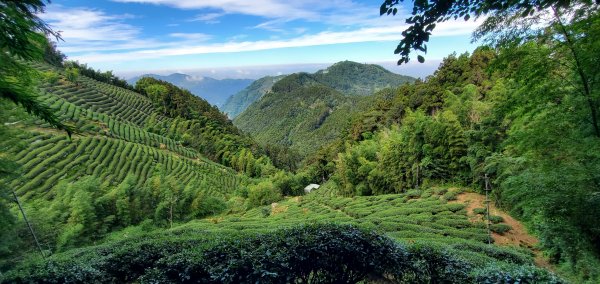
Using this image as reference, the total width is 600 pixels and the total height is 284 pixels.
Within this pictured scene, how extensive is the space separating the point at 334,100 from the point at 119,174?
153240mm

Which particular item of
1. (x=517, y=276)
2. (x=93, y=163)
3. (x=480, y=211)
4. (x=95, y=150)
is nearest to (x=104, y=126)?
(x=95, y=150)

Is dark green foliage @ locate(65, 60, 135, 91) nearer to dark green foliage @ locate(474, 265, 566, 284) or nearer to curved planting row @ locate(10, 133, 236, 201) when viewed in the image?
curved planting row @ locate(10, 133, 236, 201)

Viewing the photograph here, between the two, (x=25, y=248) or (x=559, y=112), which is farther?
(x=25, y=248)

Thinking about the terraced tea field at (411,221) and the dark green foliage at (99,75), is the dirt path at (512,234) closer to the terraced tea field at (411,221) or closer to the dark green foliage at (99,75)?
the terraced tea field at (411,221)

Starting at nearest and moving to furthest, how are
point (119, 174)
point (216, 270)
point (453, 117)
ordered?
1. point (216, 270)
2. point (453, 117)
3. point (119, 174)

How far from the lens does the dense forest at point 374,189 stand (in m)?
6.60

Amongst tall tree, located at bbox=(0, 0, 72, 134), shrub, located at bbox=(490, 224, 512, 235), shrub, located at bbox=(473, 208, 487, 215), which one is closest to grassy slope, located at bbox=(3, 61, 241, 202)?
tall tree, located at bbox=(0, 0, 72, 134)

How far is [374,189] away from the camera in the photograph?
35.7 m

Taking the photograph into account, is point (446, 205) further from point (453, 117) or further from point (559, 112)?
point (559, 112)

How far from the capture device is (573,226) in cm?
852

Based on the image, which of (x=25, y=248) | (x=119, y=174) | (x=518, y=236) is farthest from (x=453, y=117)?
(x=119, y=174)

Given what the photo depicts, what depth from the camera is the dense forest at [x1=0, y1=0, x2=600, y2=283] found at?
6.60 meters

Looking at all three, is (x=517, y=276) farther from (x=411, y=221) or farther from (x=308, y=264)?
(x=411, y=221)

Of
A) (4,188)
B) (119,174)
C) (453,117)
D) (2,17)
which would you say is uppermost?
(2,17)
